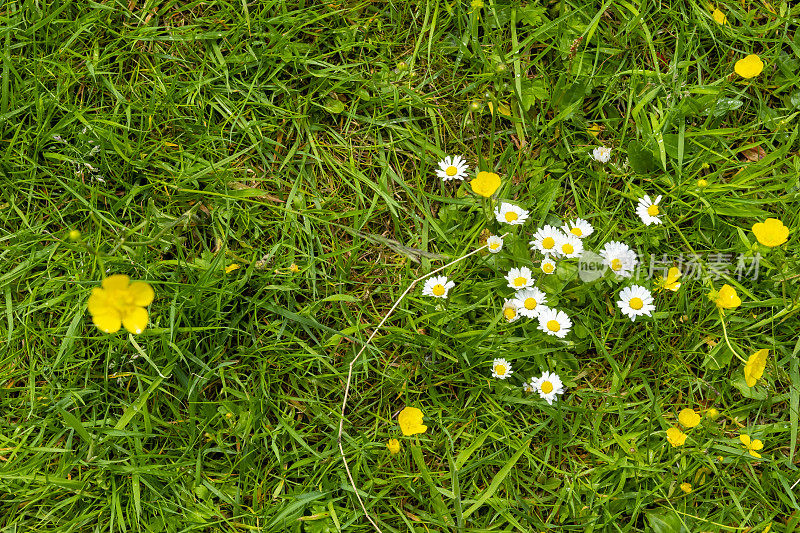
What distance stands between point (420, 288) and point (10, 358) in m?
1.46

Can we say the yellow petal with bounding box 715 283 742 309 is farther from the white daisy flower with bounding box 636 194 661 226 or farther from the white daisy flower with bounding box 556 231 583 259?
the white daisy flower with bounding box 556 231 583 259

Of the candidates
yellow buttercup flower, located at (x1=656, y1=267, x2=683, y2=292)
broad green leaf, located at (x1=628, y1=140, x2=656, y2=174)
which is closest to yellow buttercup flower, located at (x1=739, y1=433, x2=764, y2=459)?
yellow buttercup flower, located at (x1=656, y1=267, x2=683, y2=292)

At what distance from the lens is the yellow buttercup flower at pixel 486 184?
7.68 feet

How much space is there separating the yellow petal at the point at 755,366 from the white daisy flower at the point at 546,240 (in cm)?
78

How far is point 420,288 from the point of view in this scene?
2.45m

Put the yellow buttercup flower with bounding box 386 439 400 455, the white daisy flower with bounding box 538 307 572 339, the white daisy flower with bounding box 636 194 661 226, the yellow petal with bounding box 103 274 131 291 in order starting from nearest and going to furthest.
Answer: the yellow petal with bounding box 103 274 131 291
the yellow buttercup flower with bounding box 386 439 400 455
the white daisy flower with bounding box 538 307 572 339
the white daisy flower with bounding box 636 194 661 226

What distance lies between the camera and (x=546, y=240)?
7.86 ft

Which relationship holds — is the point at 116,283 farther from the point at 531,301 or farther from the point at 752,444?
the point at 752,444

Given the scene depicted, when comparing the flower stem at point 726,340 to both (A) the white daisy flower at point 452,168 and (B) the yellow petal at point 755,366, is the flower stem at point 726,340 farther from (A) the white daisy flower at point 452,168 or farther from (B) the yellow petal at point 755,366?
(A) the white daisy flower at point 452,168

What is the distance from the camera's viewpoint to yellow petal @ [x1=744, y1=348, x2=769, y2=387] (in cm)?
233

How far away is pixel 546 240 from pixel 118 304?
142cm

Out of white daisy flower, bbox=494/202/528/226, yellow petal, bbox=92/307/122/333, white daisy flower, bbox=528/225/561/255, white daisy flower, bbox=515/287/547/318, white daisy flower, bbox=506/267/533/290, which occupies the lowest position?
white daisy flower, bbox=515/287/547/318

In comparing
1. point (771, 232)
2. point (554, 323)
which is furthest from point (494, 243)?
point (771, 232)

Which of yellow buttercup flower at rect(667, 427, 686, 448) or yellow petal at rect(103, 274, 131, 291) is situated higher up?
yellow petal at rect(103, 274, 131, 291)
